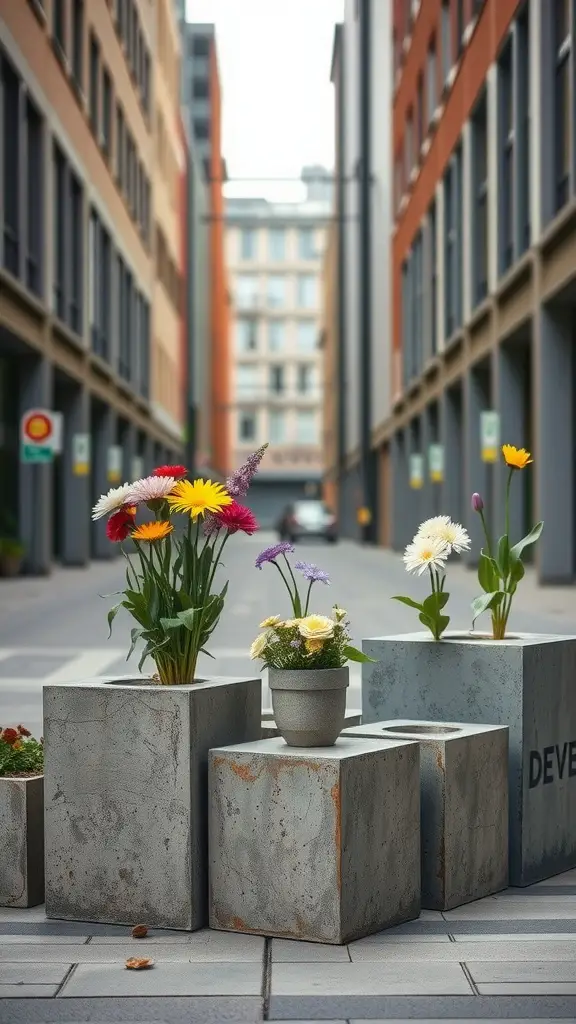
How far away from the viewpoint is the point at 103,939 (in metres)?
5.06

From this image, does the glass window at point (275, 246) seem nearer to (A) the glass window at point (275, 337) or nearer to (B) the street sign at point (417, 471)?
(A) the glass window at point (275, 337)

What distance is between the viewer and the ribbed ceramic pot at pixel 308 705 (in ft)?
16.9

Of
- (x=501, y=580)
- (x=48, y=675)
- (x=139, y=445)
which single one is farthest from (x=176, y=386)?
(x=501, y=580)

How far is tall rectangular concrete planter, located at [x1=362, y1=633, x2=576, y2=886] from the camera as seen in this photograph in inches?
230

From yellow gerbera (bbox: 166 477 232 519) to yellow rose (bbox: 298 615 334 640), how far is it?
0.51 metres

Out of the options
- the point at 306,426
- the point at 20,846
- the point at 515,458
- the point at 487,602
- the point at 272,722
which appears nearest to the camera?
the point at 20,846

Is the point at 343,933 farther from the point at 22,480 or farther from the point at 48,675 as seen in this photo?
the point at 22,480

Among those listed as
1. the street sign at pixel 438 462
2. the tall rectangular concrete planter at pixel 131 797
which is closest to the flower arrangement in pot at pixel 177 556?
the tall rectangular concrete planter at pixel 131 797

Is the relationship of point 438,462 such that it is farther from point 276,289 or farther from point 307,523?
point 276,289

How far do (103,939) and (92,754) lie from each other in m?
0.58

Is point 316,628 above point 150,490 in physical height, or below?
below

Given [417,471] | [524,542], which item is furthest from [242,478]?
[417,471]

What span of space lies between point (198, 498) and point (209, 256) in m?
101

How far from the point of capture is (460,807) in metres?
5.50
